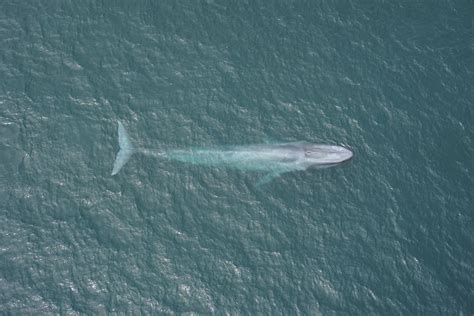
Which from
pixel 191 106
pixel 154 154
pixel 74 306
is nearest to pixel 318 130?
pixel 191 106

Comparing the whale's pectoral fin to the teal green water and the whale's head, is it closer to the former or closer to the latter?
the teal green water

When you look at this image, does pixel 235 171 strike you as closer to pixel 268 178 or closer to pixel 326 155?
pixel 268 178

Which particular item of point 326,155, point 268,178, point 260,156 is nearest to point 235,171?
point 260,156

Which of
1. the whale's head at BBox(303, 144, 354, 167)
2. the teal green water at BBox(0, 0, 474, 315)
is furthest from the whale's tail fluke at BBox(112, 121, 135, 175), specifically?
the whale's head at BBox(303, 144, 354, 167)

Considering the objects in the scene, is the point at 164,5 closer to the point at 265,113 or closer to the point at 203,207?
the point at 265,113

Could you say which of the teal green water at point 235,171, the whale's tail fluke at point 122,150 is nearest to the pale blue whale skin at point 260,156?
the whale's tail fluke at point 122,150

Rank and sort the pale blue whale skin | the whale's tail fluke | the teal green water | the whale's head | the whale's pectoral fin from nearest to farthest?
the teal green water, the whale's tail fluke, the whale's pectoral fin, the pale blue whale skin, the whale's head

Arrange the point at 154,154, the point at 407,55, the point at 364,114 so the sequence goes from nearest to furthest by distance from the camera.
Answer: the point at 154,154 → the point at 364,114 → the point at 407,55
